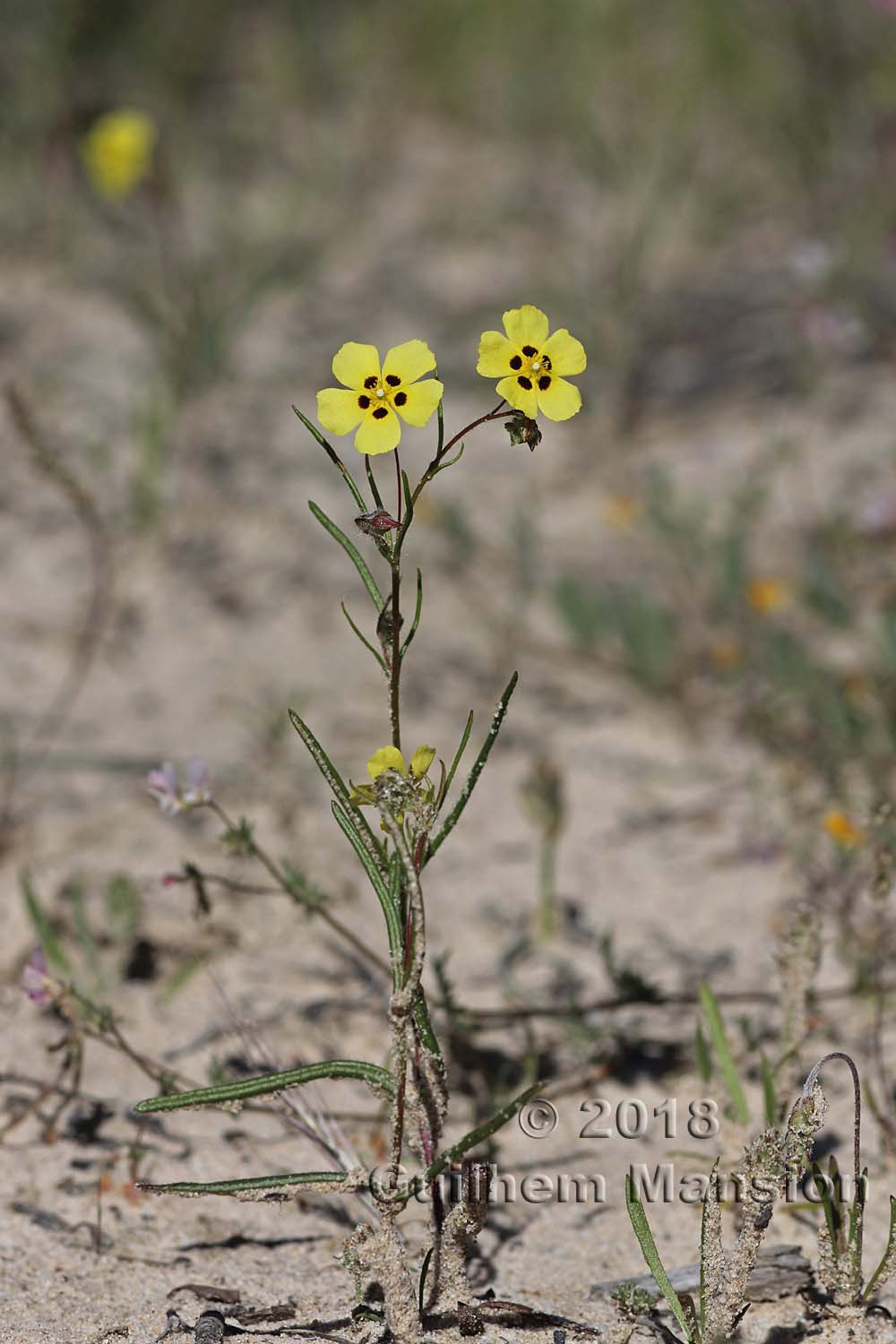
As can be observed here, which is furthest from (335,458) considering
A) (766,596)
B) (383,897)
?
(766,596)

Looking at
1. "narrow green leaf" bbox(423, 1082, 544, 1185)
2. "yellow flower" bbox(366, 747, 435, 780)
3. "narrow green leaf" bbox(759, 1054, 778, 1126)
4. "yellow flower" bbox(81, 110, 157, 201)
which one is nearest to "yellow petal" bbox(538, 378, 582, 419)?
"yellow flower" bbox(366, 747, 435, 780)

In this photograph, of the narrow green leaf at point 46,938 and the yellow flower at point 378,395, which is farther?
the narrow green leaf at point 46,938

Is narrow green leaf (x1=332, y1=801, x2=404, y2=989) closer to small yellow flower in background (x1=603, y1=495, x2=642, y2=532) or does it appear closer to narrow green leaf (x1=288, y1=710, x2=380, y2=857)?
narrow green leaf (x1=288, y1=710, x2=380, y2=857)

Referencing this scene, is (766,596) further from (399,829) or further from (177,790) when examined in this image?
(399,829)

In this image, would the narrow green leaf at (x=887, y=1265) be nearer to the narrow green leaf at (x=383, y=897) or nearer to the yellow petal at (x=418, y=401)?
the narrow green leaf at (x=383, y=897)

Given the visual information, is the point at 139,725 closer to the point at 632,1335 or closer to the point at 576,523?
the point at 576,523

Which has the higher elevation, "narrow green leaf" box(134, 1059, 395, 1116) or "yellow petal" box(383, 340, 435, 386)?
"yellow petal" box(383, 340, 435, 386)

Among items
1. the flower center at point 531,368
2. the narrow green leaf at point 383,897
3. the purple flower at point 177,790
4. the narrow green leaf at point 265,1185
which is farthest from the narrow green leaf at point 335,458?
the narrow green leaf at point 265,1185

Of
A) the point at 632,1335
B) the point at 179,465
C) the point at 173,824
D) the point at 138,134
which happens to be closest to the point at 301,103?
the point at 138,134
